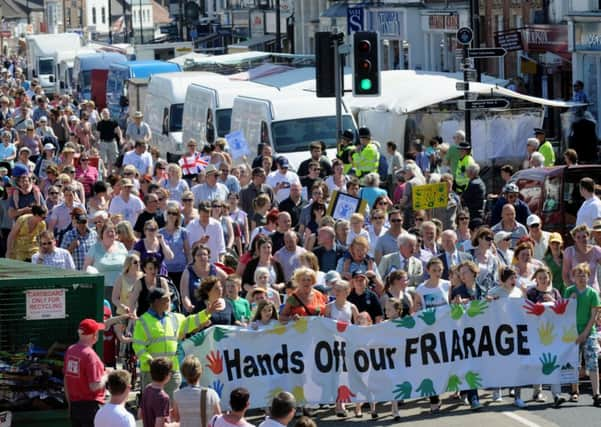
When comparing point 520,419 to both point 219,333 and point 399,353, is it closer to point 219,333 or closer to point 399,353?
point 399,353

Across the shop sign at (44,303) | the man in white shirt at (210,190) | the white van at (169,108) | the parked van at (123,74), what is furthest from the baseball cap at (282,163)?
the parked van at (123,74)

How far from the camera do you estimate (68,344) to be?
1312 cm

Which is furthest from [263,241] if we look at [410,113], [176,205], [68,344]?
[410,113]

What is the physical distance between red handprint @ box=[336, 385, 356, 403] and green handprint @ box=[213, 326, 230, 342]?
1.16 m

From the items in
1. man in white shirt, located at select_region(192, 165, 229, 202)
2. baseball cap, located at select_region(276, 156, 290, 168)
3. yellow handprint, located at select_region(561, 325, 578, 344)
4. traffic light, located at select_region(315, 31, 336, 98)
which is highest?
traffic light, located at select_region(315, 31, 336, 98)

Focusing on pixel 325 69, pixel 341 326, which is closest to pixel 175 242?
pixel 341 326

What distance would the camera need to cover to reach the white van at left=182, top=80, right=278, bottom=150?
106 ft

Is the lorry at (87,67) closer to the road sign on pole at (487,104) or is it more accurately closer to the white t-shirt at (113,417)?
the road sign on pole at (487,104)

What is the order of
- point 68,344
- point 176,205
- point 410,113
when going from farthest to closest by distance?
point 410,113
point 176,205
point 68,344

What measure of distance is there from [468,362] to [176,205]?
14.8 feet

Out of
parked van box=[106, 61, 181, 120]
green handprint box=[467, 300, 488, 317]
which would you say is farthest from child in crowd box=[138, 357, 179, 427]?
parked van box=[106, 61, 181, 120]

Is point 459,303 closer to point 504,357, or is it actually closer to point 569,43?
point 504,357

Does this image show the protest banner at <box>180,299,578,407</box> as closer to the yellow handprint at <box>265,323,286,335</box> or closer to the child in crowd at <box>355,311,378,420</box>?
the yellow handprint at <box>265,323,286,335</box>

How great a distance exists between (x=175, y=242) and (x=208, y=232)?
764 millimetres
